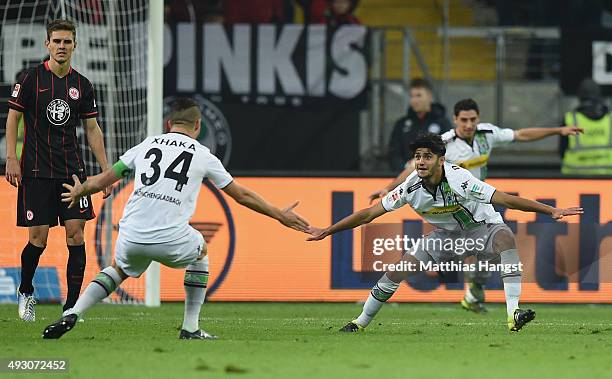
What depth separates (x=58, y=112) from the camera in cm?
1057

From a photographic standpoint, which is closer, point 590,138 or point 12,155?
point 12,155

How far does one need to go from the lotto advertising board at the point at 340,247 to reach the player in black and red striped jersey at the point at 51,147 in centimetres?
320

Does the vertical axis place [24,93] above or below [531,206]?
above

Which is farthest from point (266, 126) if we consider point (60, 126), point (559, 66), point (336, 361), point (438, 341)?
point (336, 361)

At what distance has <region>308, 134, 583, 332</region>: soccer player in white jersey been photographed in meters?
9.77

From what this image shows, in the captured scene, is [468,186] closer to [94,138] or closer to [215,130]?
[94,138]

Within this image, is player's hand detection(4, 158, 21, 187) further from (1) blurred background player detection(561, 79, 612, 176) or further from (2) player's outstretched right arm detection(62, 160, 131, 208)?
(1) blurred background player detection(561, 79, 612, 176)

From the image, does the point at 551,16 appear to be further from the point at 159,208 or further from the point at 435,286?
the point at 159,208

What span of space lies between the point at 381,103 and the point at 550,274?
516cm

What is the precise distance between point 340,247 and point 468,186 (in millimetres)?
4240

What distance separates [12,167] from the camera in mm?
10359

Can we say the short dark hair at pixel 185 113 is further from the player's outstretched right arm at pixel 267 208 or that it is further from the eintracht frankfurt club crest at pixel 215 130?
the eintracht frankfurt club crest at pixel 215 130

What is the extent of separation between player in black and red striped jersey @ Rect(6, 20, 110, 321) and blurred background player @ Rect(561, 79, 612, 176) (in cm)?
714

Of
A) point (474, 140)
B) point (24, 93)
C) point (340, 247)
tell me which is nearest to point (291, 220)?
point (24, 93)
